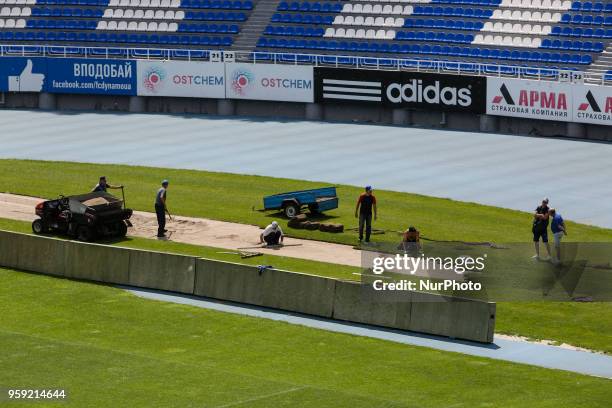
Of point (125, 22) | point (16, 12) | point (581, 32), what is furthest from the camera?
point (16, 12)

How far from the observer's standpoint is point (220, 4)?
207ft

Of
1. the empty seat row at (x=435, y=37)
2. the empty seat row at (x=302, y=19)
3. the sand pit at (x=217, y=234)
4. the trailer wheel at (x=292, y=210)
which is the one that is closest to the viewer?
the sand pit at (x=217, y=234)

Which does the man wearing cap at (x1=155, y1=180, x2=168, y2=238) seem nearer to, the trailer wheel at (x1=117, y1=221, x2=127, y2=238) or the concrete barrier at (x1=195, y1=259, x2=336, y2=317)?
the trailer wheel at (x1=117, y1=221, x2=127, y2=238)

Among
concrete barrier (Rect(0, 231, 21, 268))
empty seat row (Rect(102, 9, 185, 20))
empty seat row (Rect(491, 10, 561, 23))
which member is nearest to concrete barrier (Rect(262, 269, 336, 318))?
concrete barrier (Rect(0, 231, 21, 268))

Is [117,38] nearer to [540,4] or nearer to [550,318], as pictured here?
[540,4]

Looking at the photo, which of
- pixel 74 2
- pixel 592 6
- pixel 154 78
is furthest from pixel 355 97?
pixel 74 2

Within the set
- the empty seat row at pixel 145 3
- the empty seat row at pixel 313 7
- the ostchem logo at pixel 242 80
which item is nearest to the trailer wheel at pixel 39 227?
the ostchem logo at pixel 242 80

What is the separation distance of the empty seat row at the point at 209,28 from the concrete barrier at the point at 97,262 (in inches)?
1196

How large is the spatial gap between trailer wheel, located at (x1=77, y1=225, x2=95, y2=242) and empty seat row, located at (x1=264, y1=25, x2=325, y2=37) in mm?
27155

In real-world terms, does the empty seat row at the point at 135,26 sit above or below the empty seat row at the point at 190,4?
below

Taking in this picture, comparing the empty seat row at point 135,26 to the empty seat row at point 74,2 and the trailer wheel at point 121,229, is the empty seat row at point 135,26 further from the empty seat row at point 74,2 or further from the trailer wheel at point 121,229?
the trailer wheel at point 121,229

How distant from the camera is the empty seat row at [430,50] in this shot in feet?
171

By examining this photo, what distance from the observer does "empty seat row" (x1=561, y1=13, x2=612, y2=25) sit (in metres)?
52.7
